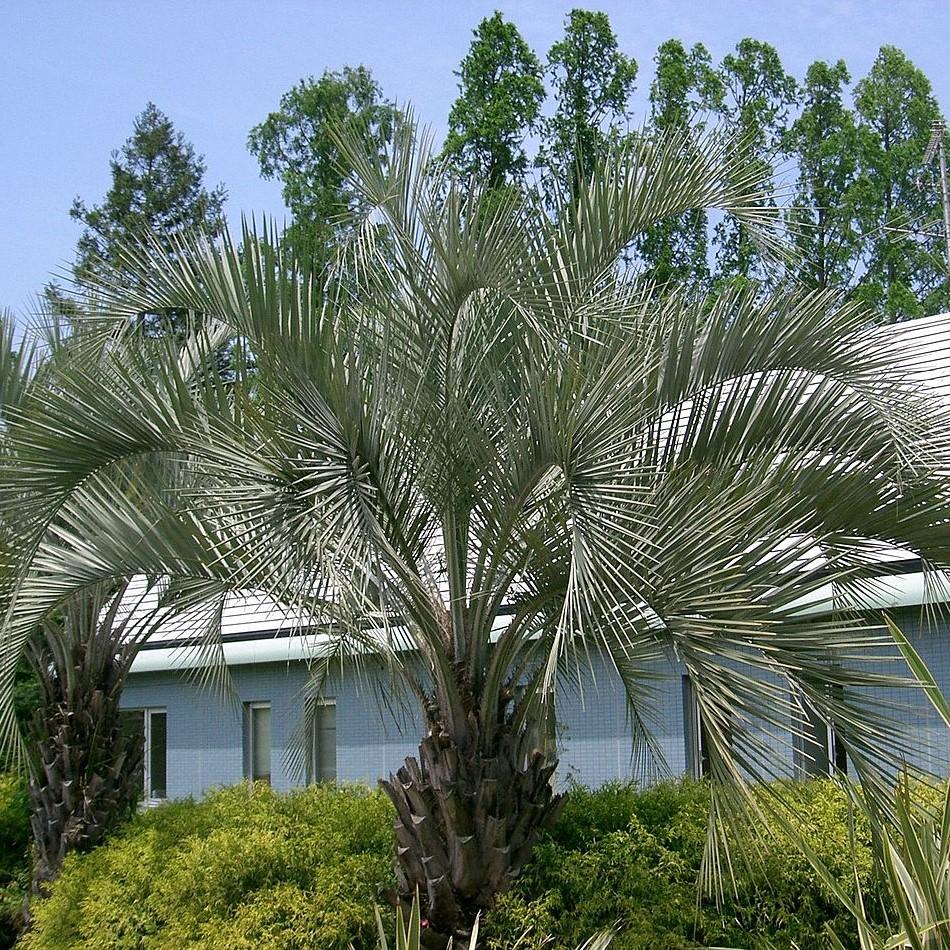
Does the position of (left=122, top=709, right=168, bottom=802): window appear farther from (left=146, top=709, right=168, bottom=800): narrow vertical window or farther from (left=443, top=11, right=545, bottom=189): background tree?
(left=443, top=11, right=545, bottom=189): background tree

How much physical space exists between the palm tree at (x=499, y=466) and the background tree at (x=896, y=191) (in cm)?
2193

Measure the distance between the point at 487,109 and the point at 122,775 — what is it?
77.2 ft

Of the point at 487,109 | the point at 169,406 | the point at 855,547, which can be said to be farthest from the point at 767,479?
the point at 487,109

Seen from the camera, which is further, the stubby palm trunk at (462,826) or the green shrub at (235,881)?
the green shrub at (235,881)

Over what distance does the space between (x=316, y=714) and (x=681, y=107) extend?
957 inches

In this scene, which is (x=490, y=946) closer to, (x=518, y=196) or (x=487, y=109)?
(x=518, y=196)

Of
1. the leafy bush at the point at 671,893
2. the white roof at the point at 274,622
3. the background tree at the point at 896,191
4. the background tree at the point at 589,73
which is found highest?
the background tree at the point at 589,73

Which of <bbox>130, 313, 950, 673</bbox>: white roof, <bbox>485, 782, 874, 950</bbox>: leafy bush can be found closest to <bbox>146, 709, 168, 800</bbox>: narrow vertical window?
<bbox>130, 313, 950, 673</bbox>: white roof

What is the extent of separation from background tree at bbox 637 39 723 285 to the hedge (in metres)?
21.1

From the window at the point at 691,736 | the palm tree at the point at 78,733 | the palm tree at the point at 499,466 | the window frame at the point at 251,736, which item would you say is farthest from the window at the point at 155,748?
the palm tree at the point at 499,466

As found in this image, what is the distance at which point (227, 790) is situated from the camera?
12531 mm

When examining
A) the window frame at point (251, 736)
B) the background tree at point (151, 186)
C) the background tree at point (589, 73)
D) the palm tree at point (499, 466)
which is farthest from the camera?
the background tree at point (151, 186)

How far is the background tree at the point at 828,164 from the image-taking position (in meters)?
30.7

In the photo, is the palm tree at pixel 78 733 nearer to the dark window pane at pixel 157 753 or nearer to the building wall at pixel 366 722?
the building wall at pixel 366 722
